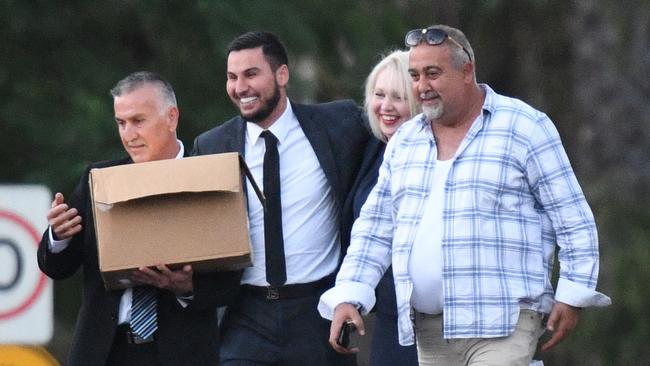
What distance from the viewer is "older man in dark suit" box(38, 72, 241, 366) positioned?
664 cm

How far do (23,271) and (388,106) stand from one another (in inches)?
75.9

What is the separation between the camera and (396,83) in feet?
25.5

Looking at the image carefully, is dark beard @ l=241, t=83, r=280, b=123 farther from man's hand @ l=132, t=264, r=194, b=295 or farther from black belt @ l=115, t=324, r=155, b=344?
black belt @ l=115, t=324, r=155, b=344

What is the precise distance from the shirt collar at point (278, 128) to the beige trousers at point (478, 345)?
1.19 m

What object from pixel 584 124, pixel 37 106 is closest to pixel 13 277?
pixel 37 106

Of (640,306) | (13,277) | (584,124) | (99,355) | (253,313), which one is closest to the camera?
(13,277)

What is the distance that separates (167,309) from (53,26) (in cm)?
404

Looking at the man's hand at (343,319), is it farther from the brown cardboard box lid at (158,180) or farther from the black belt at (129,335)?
the black belt at (129,335)

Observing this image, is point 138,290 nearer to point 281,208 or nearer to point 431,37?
point 281,208

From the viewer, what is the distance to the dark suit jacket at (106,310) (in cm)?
666

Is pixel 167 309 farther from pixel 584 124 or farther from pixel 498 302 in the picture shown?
pixel 584 124

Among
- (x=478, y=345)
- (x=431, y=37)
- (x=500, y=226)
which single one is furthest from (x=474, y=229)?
(x=431, y=37)

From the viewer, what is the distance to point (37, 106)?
10.3 meters

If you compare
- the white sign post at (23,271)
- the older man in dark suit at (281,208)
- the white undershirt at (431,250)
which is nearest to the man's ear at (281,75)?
the older man in dark suit at (281,208)
